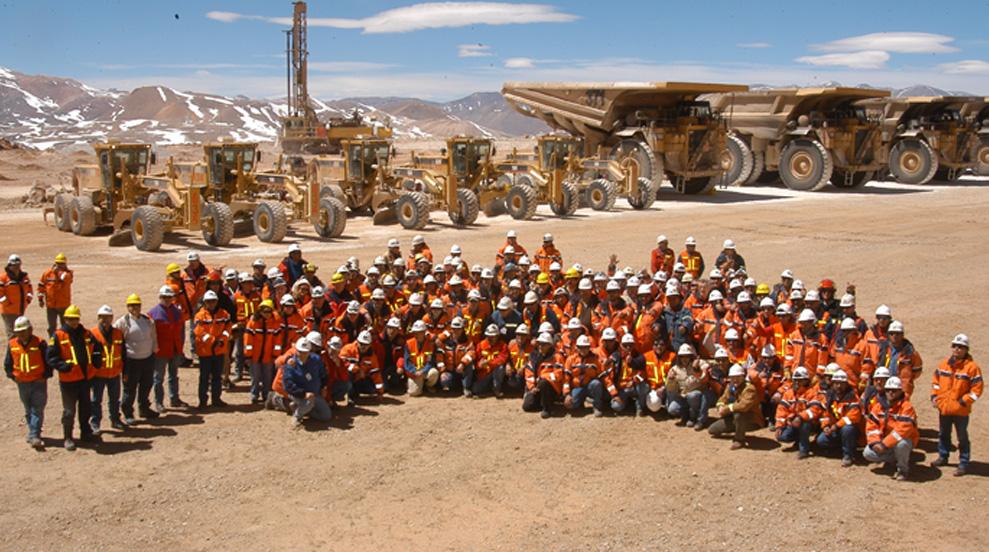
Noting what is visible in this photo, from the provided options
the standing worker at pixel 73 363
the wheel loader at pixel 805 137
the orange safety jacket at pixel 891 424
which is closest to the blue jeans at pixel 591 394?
the orange safety jacket at pixel 891 424

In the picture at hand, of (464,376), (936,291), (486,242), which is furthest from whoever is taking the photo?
(486,242)

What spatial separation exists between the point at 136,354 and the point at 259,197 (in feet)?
47.3

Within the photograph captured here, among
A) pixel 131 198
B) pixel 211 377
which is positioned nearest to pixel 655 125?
pixel 131 198

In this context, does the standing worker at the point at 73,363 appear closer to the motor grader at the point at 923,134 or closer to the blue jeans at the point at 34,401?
the blue jeans at the point at 34,401

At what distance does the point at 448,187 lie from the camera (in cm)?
2481

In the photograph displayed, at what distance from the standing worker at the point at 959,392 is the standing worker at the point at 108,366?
714 cm

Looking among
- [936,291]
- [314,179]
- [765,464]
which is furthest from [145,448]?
[314,179]

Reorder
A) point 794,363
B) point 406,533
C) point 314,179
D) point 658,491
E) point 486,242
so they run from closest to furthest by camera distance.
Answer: point 406,533, point 658,491, point 794,363, point 486,242, point 314,179

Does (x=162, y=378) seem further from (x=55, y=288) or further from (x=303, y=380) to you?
(x=55, y=288)

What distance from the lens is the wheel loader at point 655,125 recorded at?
31188mm

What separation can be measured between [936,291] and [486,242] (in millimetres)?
9429

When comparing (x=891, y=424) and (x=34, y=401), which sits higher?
(x=891, y=424)

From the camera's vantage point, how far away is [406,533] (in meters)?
7.41

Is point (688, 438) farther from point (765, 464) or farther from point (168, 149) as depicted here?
point (168, 149)
